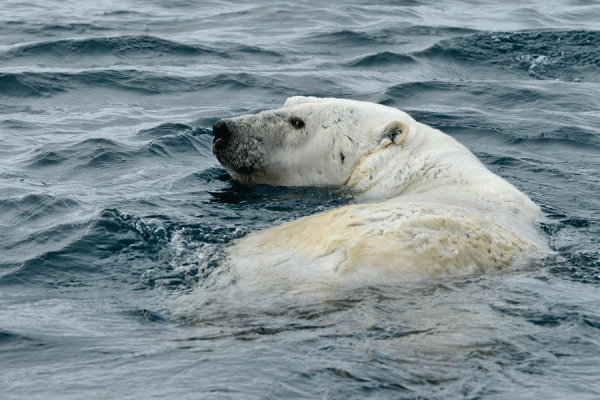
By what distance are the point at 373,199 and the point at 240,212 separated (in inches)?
42.7

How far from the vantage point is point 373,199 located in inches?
225

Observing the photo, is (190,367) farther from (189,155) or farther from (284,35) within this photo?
(284,35)

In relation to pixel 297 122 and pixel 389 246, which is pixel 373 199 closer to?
pixel 297 122

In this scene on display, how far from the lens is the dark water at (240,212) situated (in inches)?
120

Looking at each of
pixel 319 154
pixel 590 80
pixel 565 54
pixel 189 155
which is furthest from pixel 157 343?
pixel 565 54

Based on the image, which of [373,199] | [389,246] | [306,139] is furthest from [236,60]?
[389,246]

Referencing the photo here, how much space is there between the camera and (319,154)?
609 cm

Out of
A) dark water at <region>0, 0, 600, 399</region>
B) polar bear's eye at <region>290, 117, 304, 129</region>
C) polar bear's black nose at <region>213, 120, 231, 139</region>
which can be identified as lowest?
dark water at <region>0, 0, 600, 399</region>

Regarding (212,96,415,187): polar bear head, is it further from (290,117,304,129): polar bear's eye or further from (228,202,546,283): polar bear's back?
(228,202,546,283): polar bear's back

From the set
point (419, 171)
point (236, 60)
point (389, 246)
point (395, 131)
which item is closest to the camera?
point (389, 246)

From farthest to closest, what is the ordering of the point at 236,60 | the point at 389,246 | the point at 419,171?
the point at 236,60 → the point at 419,171 → the point at 389,246

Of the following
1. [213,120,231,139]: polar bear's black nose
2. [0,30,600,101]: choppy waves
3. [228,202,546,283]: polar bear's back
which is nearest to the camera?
[228,202,546,283]: polar bear's back

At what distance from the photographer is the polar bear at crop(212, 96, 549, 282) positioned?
3.78 meters

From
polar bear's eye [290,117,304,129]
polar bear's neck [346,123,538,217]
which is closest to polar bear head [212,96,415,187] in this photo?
polar bear's eye [290,117,304,129]
